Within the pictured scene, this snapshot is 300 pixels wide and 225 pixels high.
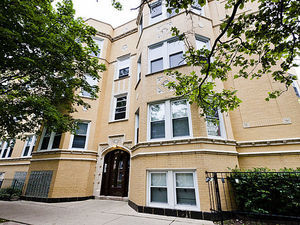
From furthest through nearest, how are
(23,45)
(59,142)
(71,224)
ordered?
(59,142), (23,45), (71,224)

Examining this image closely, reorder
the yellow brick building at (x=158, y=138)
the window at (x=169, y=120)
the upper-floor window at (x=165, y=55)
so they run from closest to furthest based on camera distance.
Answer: the yellow brick building at (x=158, y=138), the window at (x=169, y=120), the upper-floor window at (x=165, y=55)

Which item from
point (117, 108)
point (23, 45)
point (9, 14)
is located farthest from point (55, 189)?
point (9, 14)

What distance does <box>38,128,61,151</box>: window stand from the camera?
9.67 meters

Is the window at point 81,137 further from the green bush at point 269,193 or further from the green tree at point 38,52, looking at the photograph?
the green bush at point 269,193

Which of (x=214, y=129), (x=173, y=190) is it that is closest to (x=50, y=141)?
(x=173, y=190)

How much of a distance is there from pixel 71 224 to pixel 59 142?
6.32 meters

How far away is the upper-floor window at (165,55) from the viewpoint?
26.3 feet

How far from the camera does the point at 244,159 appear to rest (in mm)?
6582

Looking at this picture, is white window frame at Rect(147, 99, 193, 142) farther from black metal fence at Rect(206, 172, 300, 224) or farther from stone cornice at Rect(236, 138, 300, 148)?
stone cornice at Rect(236, 138, 300, 148)

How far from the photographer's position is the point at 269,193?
14.8 feet

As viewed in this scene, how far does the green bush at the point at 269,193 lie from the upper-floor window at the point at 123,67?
395 inches

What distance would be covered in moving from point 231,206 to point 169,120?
13.0 feet

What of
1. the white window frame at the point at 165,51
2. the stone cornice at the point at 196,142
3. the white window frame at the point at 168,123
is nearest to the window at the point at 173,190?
the stone cornice at the point at 196,142

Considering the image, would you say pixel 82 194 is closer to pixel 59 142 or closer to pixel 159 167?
pixel 59 142
